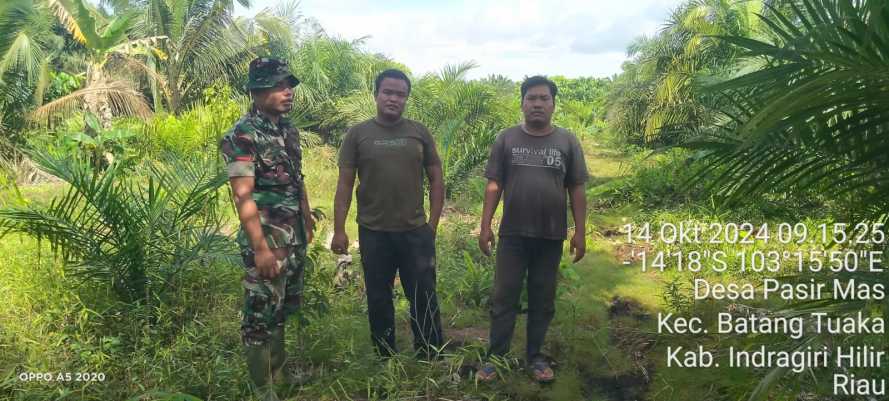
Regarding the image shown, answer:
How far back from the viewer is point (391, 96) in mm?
Result: 3012

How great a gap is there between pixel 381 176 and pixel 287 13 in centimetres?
1469

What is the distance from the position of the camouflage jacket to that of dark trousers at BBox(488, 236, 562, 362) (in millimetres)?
1110

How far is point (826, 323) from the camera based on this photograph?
76.7 inches

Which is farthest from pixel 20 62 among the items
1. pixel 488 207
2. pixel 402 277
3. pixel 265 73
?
pixel 488 207

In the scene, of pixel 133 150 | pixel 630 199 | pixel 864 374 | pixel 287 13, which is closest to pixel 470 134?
pixel 630 199

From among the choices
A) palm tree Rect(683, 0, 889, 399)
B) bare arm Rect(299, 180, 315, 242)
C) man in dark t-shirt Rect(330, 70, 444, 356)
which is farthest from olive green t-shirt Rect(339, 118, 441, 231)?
palm tree Rect(683, 0, 889, 399)

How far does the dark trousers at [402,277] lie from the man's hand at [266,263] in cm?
58

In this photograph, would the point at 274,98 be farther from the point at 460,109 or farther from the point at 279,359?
the point at 460,109

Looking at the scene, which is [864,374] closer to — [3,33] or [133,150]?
[3,33]

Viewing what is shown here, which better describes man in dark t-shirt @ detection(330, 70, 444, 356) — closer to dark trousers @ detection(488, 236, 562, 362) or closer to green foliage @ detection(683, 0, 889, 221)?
dark trousers @ detection(488, 236, 562, 362)

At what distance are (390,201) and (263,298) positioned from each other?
814mm

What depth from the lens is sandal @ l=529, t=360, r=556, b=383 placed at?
10.2 feet

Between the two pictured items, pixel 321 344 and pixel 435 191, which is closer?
pixel 435 191

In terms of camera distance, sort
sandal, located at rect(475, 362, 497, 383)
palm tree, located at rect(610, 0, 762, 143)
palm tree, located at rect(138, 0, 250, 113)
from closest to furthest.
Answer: sandal, located at rect(475, 362, 497, 383)
palm tree, located at rect(610, 0, 762, 143)
palm tree, located at rect(138, 0, 250, 113)
